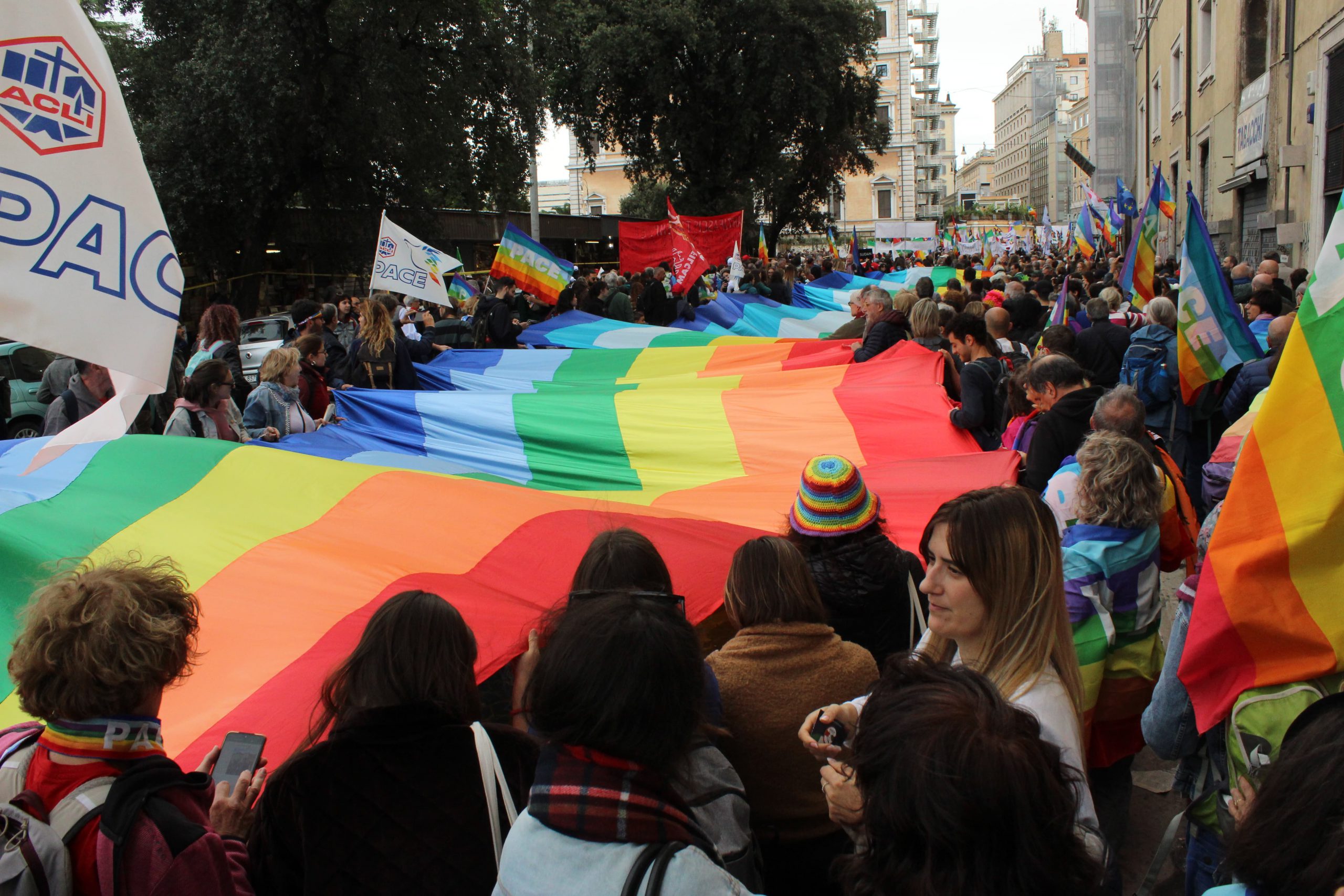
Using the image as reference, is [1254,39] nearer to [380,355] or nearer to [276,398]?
[380,355]

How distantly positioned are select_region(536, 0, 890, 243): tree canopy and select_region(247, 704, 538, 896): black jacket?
94.2ft

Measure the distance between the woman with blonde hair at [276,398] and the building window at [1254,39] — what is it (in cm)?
1735

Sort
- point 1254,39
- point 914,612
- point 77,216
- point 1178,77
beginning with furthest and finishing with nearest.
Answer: point 1178,77
point 1254,39
point 914,612
point 77,216

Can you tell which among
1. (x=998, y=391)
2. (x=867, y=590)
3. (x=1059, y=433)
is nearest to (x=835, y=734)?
(x=867, y=590)

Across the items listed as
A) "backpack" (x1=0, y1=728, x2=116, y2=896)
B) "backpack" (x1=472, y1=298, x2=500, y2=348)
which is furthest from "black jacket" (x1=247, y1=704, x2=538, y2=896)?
"backpack" (x1=472, y1=298, x2=500, y2=348)

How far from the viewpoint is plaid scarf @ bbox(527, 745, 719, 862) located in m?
1.65

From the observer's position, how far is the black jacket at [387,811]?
6.72 ft

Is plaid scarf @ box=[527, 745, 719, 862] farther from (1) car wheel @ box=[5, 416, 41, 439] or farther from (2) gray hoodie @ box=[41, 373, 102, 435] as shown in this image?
(1) car wheel @ box=[5, 416, 41, 439]

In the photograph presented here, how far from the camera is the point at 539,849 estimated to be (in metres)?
1.66

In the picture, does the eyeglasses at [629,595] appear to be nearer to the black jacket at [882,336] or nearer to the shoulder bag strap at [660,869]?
the shoulder bag strap at [660,869]

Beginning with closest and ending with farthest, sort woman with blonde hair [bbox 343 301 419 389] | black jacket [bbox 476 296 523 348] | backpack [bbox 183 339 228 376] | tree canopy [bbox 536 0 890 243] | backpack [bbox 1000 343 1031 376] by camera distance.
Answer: backpack [bbox 1000 343 1031 376]
backpack [bbox 183 339 228 376]
woman with blonde hair [bbox 343 301 419 389]
black jacket [bbox 476 296 523 348]
tree canopy [bbox 536 0 890 243]

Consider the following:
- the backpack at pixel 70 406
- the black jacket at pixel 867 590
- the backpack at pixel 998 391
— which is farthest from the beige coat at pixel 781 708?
the backpack at pixel 70 406

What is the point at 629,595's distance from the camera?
1.93m

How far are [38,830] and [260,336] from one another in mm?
16497
